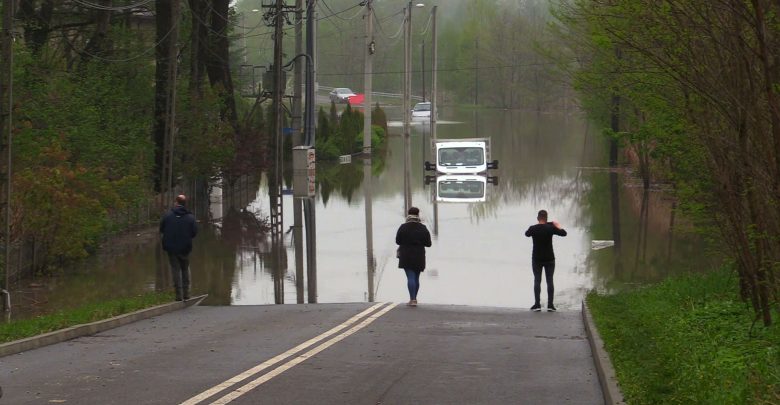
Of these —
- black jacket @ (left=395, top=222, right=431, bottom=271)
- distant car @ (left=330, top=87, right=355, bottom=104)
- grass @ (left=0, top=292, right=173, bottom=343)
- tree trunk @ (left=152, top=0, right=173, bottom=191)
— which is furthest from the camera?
distant car @ (left=330, top=87, right=355, bottom=104)

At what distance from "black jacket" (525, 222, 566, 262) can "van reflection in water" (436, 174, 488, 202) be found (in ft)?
A: 94.2

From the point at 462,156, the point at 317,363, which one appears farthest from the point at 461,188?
the point at 317,363

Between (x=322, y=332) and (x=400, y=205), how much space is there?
3078cm

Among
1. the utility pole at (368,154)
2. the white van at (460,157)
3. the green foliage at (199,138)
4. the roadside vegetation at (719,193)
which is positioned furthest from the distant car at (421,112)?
the roadside vegetation at (719,193)

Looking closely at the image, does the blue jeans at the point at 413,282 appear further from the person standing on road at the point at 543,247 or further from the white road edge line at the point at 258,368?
the white road edge line at the point at 258,368

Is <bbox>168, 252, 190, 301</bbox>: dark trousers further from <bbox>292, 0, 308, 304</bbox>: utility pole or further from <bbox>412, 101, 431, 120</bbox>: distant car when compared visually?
<bbox>412, 101, 431, 120</bbox>: distant car

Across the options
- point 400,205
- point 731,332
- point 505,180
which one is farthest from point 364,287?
point 505,180

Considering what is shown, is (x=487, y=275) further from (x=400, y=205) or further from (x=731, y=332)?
(x=400, y=205)

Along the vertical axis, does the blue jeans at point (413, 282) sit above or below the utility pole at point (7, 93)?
below

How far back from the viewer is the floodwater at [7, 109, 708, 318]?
82.2 feet

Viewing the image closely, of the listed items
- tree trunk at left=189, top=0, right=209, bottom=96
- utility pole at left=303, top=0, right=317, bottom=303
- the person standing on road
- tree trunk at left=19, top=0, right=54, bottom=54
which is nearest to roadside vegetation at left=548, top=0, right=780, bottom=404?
the person standing on road

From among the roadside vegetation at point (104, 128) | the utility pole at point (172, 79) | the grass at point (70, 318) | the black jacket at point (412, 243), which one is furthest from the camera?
the utility pole at point (172, 79)

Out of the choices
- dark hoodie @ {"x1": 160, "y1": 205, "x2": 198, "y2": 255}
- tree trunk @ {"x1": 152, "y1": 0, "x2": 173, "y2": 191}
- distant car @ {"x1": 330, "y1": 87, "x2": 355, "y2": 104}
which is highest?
distant car @ {"x1": 330, "y1": 87, "x2": 355, "y2": 104}

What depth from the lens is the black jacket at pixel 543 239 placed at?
787 inches
